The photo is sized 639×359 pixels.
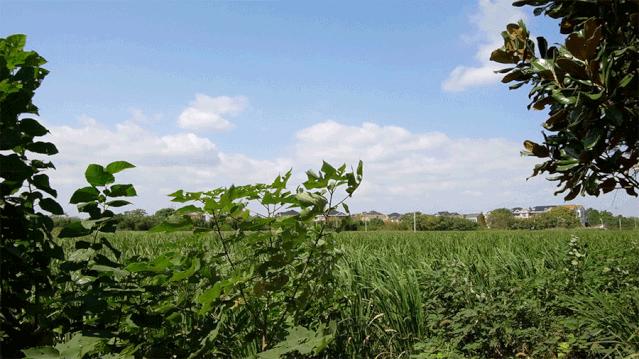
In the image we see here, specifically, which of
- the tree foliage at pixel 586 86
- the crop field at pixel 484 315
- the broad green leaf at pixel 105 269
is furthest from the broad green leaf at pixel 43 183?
the tree foliage at pixel 586 86

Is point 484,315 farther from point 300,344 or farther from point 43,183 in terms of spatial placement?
point 43,183

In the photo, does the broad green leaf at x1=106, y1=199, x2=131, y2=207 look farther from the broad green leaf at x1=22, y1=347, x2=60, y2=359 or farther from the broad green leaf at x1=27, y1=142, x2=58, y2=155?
the broad green leaf at x1=22, y1=347, x2=60, y2=359

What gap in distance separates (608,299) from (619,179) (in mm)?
1526

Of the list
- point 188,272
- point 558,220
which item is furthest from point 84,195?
point 558,220

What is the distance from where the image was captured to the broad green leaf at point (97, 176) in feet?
5.13

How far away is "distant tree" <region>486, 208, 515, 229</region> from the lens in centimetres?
6651

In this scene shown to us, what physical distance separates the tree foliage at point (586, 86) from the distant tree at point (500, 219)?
66006 millimetres

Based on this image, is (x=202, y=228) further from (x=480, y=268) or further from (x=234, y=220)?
(x=480, y=268)

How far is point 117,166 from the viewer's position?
1592mm

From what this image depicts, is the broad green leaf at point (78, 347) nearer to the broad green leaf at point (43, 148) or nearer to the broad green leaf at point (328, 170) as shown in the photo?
the broad green leaf at point (43, 148)

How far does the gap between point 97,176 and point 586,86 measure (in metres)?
1.87

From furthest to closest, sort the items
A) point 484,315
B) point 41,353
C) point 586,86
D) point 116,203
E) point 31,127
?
point 484,315 → point 586,86 → point 116,203 → point 31,127 → point 41,353

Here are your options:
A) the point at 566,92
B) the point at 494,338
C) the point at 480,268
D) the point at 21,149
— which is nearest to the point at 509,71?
the point at 566,92

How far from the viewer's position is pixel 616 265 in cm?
448
